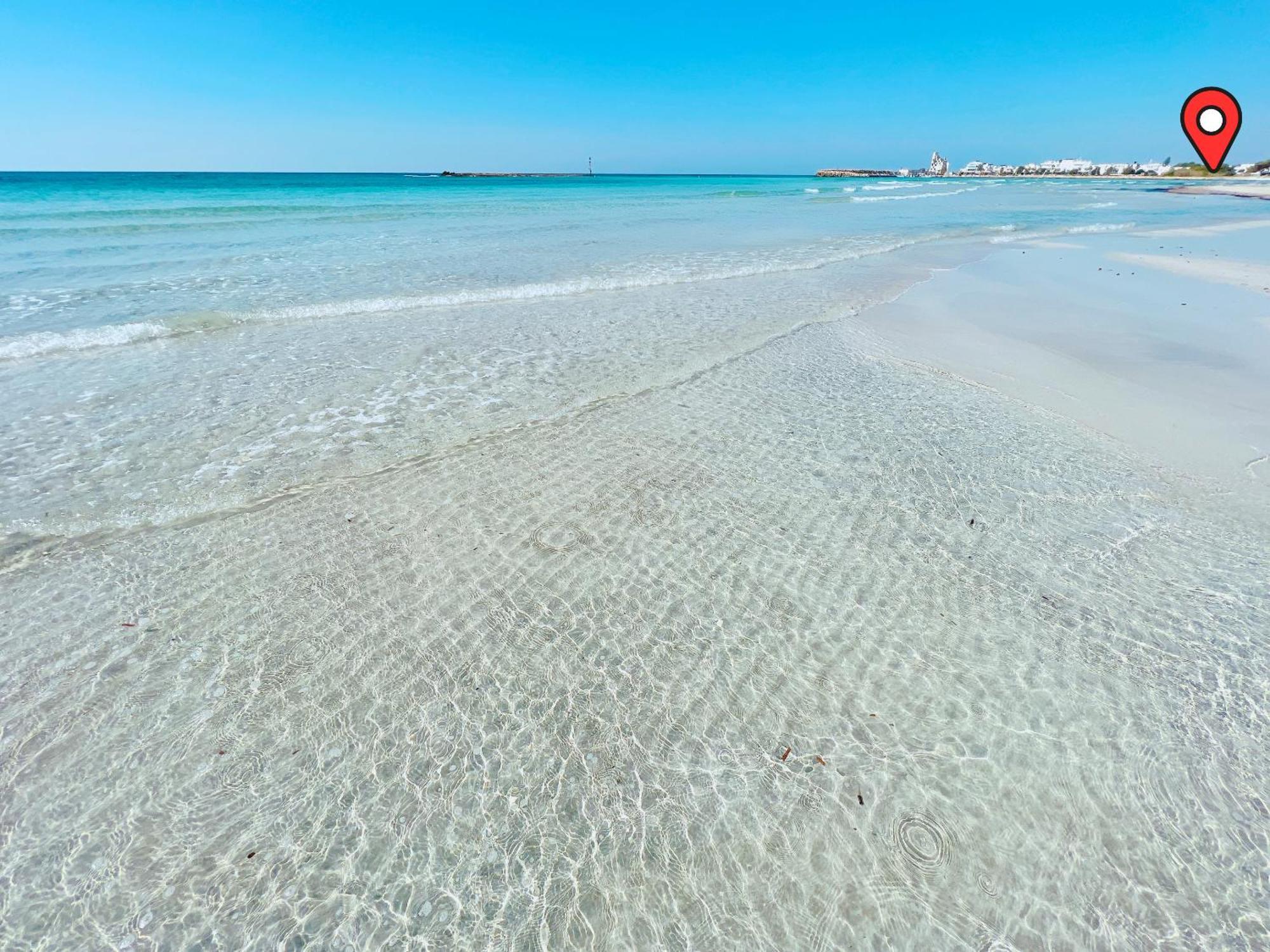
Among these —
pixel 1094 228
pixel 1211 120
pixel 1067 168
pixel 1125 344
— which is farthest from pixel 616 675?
pixel 1067 168

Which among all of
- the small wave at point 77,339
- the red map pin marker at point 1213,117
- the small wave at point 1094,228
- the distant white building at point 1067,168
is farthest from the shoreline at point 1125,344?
the distant white building at point 1067,168

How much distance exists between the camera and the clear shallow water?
2.00 meters

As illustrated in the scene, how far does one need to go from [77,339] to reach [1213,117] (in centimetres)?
1297

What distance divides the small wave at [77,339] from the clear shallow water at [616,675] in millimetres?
1910

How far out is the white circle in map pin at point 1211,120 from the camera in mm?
4668

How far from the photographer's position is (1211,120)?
15.3 ft

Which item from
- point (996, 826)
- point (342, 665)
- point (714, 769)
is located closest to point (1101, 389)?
point (996, 826)

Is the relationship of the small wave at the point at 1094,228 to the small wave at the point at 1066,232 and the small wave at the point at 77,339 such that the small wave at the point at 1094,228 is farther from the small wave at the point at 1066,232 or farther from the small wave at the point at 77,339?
the small wave at the point at 77,339

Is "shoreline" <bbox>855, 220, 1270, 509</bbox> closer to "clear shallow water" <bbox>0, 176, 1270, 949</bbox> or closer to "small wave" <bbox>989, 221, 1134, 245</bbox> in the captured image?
"clear shallow water" <bbox>0, 176, 1270, 949</bbox>

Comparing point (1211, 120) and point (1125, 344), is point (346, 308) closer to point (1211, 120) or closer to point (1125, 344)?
point (1211, 120)

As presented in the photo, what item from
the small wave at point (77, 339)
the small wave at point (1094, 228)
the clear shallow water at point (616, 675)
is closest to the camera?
the clear shallow water at point (616, 675)

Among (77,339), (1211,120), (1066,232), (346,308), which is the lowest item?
(77,339)

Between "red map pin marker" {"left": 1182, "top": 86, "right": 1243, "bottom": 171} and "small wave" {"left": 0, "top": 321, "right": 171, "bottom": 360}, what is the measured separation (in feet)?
40.2

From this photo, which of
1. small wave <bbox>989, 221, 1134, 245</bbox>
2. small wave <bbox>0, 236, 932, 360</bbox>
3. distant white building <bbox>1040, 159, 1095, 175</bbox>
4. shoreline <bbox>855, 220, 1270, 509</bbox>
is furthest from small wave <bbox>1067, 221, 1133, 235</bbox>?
distant white building <bbox>1040, 159, 1095, 175</bbox>
